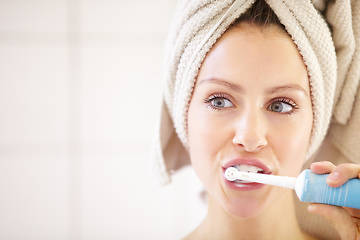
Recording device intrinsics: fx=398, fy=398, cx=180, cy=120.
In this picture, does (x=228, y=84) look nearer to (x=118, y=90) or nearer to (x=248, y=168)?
(x=248, y=168)

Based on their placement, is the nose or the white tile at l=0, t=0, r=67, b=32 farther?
the white tile at l=0, t=0, r=67, b=32

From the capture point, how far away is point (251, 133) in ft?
1.73

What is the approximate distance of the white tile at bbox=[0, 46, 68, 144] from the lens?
1136 mm

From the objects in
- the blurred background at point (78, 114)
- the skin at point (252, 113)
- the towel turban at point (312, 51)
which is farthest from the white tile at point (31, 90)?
the skin at point (252, 113)

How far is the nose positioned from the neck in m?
0.17

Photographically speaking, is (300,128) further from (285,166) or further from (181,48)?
(181,48)

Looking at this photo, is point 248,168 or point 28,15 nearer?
point 248,168

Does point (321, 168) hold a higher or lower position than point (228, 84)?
lower

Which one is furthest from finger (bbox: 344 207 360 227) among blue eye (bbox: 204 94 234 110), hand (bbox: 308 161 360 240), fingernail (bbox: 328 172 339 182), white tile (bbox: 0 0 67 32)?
white tile (bbox: 0 0 67 32)

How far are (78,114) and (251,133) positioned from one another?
74 centimetres

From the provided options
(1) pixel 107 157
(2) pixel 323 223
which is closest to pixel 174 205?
(1) pixel 107 157

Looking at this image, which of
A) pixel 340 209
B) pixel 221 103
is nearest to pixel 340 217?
pixel 340 209

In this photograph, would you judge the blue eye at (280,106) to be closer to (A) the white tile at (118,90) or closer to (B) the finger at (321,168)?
(B) the finger at (321,168)

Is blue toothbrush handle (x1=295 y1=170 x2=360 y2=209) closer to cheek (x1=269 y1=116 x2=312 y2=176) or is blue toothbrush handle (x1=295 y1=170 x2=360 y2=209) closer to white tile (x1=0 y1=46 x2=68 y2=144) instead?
cheek (x1=269 y1=116 x2=312 y2=176)
